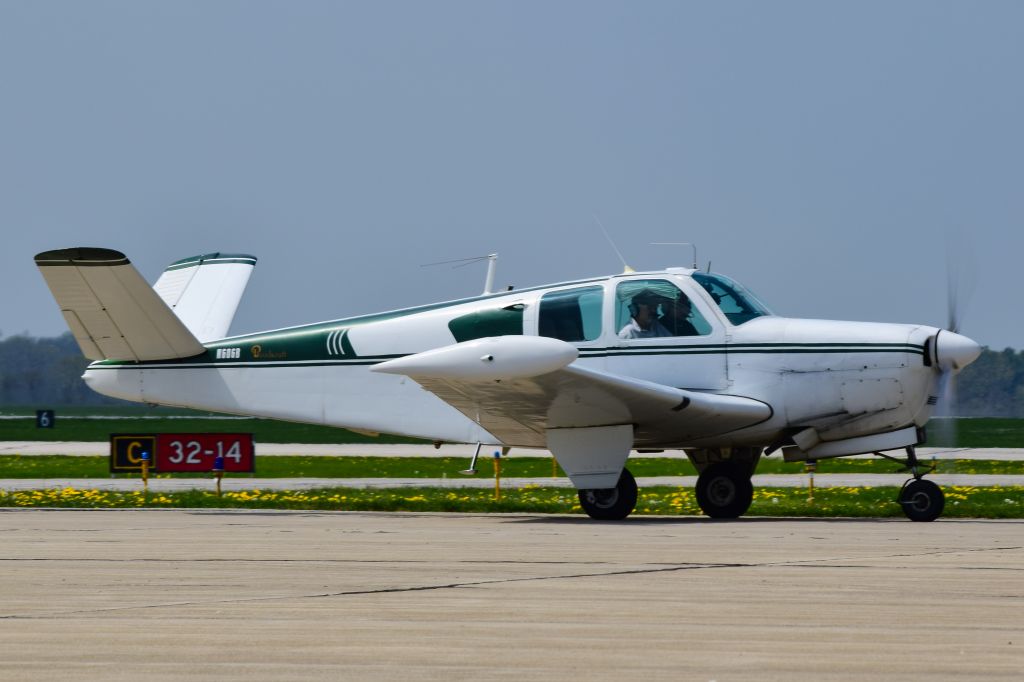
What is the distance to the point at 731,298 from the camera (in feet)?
48.4

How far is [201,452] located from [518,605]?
13.7m

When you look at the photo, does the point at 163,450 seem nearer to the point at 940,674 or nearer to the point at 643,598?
the point at 643,598

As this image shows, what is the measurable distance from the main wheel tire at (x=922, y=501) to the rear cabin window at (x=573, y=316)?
3687 millimetres

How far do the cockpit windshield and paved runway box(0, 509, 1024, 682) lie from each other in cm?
283

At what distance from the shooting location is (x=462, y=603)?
781 cm

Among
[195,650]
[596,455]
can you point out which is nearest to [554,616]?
[195,650]

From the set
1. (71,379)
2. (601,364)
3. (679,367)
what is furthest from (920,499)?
(71,379)

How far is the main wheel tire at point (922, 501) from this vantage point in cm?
1390

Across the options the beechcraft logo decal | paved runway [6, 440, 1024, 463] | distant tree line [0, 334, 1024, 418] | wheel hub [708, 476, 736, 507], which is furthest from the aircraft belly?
distant tree line [0, 334, 1024, 418]

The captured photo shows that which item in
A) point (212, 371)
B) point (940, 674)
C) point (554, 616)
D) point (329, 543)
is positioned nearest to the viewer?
point (940, 674)

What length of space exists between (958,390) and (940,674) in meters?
9.08

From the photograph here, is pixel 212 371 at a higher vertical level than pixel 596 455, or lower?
higher

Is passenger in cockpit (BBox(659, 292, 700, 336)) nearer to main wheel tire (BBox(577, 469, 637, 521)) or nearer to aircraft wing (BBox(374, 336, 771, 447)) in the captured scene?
aircraft wing (BBox(374, 336, 771, 447))

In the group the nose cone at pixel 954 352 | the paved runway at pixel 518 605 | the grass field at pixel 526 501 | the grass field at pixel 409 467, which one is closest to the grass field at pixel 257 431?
the grass field at pixel 409 467
